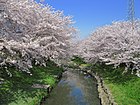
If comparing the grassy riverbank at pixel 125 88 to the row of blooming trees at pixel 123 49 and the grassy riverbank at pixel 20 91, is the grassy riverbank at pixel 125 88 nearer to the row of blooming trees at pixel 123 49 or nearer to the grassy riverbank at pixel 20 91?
the row of blooming trees at pixel 123 49

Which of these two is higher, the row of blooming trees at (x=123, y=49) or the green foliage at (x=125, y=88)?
the row of blooming trees at (x=123, y=49)

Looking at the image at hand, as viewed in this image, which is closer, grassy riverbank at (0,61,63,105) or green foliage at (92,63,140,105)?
grassy riverbank at (0,61,63,105)

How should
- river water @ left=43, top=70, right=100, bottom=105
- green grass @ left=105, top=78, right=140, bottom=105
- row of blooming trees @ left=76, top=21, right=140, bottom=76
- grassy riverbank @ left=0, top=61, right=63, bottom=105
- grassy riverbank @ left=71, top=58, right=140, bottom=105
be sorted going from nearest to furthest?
grassy riverbank @ left=0, top=61, right=63, bottom=105
green grass @ left=105, top=78, right=140, bottom=105
grassy riverbank @ left=71, top=58, right=140, bottom=105
river water @ left=43, top=70, right=100, bottom=105
row of blooming trees @ left=76, top=21, right=140, bottom=76

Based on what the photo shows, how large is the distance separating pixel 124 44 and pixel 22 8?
11754 millimetres

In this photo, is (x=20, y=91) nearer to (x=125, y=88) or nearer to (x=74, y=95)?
(x=74, y=95)

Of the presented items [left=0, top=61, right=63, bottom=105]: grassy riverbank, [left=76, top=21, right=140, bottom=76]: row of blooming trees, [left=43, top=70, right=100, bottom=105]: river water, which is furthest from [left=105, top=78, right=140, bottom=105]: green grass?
[left=0, top=61, right=63, bottom=105]: grassy riverbank

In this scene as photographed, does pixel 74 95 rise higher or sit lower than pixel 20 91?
lower

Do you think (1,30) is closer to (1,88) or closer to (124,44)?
(1,88)

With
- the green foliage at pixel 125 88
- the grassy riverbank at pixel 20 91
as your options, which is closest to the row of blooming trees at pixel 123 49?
the green foliage at pixel 125 88

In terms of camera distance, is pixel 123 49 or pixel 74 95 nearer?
pixel 74 95

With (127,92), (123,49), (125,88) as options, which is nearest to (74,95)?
(125,88)

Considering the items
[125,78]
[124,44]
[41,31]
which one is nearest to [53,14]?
[41,31]

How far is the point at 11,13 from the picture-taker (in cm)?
1727

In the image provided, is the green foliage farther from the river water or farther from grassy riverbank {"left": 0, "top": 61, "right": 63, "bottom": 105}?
grassy riverbank {"left": 0, "top": 61, "right": 63, "bottom": 105}
